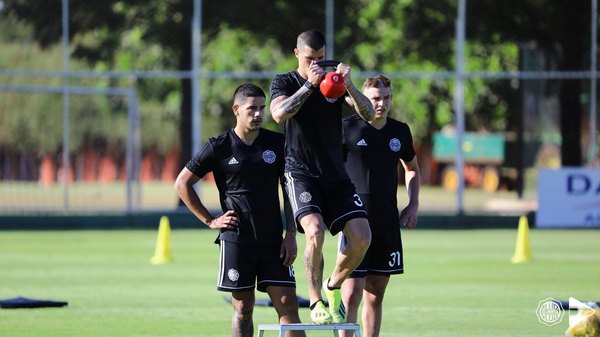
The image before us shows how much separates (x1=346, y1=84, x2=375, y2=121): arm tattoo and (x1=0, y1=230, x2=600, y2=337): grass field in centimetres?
284

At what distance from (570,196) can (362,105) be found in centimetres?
1709

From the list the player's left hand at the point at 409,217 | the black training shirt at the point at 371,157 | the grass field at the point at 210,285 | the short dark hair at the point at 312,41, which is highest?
the short dark hair at the point at 312,41

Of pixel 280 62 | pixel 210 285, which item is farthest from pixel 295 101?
pixel 280 62

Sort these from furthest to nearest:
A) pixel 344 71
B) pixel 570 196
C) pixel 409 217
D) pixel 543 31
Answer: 1. pixel 543 31
2. pixel 570 196
3. pixel 409 217
4. pixel 344 71

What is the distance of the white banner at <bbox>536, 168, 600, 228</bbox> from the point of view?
25.9 m

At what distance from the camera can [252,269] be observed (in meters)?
9.78

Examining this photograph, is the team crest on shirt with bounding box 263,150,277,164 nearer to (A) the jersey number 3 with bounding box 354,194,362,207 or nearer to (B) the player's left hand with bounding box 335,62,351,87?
(A) the jersey number 3 with bounding box 354,194,362,207

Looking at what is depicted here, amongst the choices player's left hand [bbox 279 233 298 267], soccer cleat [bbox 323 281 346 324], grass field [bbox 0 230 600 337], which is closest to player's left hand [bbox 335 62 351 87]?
player's left hand [bbox 279 233 298 267]

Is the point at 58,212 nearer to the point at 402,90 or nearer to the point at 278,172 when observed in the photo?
the point at 278,172

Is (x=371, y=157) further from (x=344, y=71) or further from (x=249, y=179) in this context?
(x=344, y=71)

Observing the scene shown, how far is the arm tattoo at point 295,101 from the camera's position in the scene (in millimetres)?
9320

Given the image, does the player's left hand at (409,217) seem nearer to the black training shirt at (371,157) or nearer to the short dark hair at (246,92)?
the black training shirt at (371,157)

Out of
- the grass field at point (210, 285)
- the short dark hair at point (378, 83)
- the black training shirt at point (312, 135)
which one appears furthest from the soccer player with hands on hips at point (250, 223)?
the grass field at point (210, 285)

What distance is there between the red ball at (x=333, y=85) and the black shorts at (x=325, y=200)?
0.82 meters
